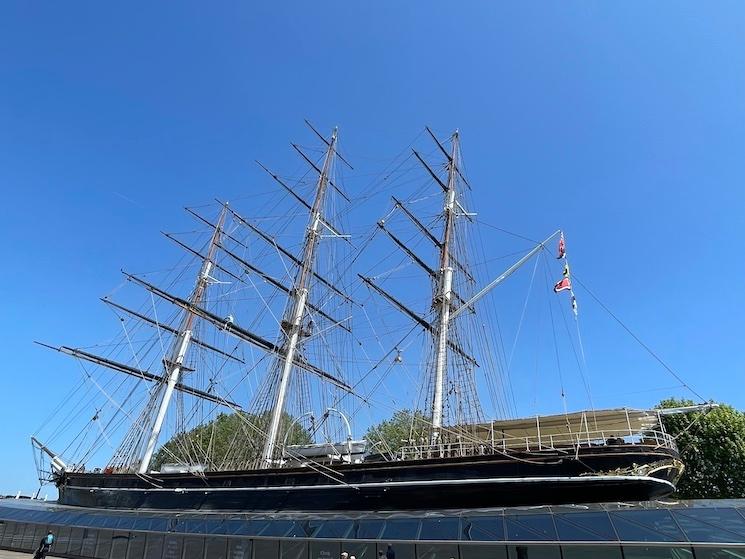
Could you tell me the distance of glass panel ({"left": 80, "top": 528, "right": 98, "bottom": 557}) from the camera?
20.0 metres

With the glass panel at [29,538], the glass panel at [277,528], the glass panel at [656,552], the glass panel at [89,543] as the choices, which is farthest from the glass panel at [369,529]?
the glass panel at [29,538]

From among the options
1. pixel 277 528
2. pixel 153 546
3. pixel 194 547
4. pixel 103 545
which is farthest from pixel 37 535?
pixel 277 528

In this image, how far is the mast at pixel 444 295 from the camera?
74.5 feet

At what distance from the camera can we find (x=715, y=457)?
27531 millimetres

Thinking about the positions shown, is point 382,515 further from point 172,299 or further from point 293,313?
point 172,299

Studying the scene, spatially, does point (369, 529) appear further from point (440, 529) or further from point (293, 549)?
point (293, 549)

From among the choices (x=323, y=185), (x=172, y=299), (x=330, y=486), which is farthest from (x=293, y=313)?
(x=330, y=486)

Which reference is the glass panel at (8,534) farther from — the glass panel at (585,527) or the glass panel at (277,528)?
the glass panel at (585,527)

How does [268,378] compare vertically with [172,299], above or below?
below

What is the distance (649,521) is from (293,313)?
25.4m

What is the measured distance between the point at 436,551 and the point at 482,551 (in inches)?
51.8

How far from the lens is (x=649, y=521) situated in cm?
1161

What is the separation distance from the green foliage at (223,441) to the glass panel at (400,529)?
15948 mm

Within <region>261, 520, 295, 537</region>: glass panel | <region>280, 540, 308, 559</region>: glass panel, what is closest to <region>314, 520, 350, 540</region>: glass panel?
<region>280, 540, 308, 559</region>: glass panel
